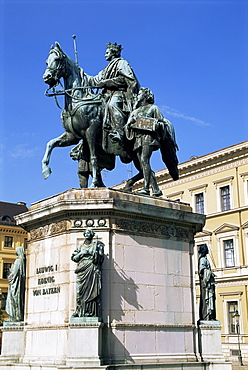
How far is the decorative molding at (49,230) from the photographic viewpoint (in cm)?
1274

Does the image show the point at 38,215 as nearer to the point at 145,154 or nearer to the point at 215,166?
the point at 145,154

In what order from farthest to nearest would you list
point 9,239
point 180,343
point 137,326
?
point 9,239, point 180,343, point 137,326

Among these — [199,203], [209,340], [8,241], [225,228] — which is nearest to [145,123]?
[209,340]

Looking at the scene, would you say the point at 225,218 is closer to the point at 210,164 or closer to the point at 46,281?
the point at 210,164

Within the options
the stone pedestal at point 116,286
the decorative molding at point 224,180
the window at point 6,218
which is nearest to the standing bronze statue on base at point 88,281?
the stone pedestal at point 116,286

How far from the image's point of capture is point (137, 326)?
12.3 metres

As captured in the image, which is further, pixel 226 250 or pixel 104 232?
pixel 226 250

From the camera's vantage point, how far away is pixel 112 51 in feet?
52.2

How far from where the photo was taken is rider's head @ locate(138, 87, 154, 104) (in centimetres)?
1458

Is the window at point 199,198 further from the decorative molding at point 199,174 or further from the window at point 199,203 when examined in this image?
the decorative molding at point 199,174

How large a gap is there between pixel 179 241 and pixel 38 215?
356 centimetres

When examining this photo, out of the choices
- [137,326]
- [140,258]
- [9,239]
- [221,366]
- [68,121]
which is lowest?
→ [221,366]

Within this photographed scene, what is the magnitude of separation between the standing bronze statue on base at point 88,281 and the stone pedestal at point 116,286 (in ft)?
1.04

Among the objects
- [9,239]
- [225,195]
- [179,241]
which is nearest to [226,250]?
[225,195]
